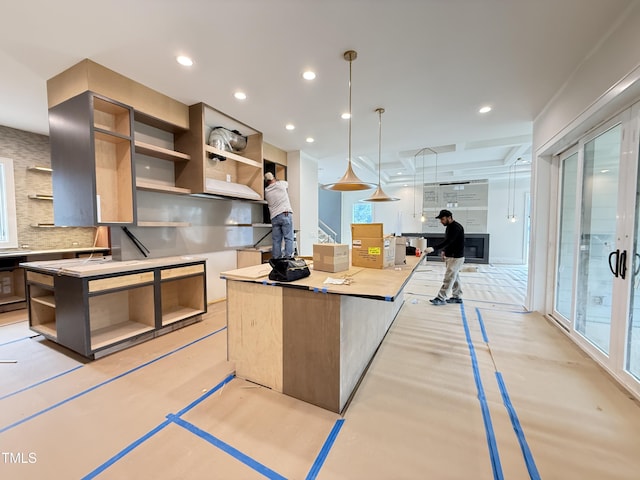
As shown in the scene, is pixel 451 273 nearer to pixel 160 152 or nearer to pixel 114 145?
pixel 160 152

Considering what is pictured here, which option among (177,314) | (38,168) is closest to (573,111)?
(177,314)

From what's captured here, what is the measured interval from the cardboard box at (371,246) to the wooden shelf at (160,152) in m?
2.59

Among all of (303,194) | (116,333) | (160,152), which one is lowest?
(116,333)

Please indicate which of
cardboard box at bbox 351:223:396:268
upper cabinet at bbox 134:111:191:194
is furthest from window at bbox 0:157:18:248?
cardboard box at bbox 351:223:396:268

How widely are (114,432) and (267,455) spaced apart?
104 cm

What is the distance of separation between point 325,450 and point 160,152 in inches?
142

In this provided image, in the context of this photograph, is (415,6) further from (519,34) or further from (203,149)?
(203,149)

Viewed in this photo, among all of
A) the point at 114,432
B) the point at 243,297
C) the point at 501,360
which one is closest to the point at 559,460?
the point at 501,360

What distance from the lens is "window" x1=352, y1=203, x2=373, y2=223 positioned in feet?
36.5

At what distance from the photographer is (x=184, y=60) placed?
264cm

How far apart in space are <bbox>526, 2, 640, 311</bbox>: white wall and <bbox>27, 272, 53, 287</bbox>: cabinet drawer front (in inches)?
209

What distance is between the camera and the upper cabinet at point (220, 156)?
3.57 meters

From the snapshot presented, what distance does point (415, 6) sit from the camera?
2.00m

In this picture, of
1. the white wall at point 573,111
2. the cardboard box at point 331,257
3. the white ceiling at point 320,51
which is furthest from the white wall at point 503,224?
the cardboard box at point 331,257
